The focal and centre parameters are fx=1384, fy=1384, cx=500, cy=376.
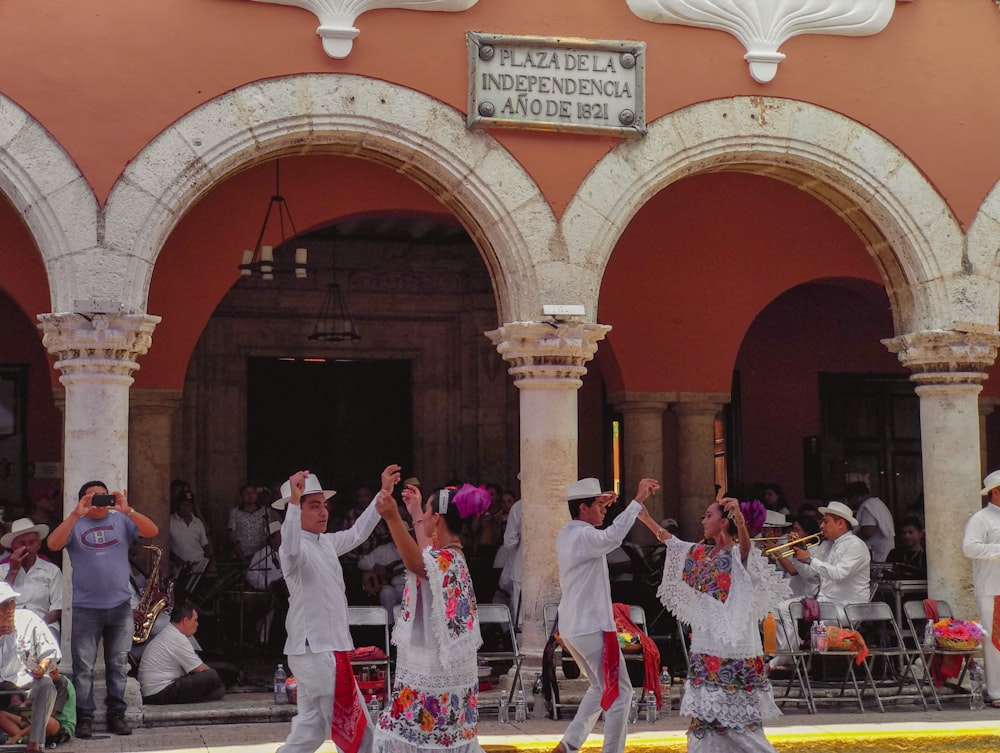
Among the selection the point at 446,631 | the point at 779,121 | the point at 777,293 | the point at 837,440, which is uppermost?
the point at 779,121

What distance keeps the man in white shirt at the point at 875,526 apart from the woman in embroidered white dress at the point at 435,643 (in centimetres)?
621

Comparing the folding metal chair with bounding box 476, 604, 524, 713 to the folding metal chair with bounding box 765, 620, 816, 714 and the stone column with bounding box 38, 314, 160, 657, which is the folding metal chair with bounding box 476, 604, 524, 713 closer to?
the folding metal chair with bounding box 765, 620, 816, 714

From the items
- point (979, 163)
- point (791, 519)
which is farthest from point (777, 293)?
point (979, 163)

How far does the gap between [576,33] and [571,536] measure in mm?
3724

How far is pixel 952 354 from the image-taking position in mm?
9062

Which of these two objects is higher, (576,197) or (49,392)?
(576,197)

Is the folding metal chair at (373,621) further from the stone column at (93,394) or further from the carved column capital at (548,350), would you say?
the carved column capital at (548,350)

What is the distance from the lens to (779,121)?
893cm

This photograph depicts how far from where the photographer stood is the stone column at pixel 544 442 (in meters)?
8.40

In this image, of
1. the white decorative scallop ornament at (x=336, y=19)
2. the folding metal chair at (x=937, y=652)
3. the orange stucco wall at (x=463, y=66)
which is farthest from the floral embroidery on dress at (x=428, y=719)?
the white decorative scallop ornament at (x=336, y=19)

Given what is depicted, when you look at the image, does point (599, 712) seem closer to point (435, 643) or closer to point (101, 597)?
point (435, 643)

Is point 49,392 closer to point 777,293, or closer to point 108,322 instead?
point 108,322

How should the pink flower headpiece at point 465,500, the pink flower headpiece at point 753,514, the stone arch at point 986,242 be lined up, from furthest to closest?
the stone arch at point 986,242 < the pink flower headpiece at point 753,514 < the pink flower headpiece at point 465,500

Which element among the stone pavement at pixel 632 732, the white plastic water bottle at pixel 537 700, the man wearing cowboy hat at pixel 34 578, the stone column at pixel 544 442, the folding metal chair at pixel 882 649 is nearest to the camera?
the stone pavement at pixel 632 732
